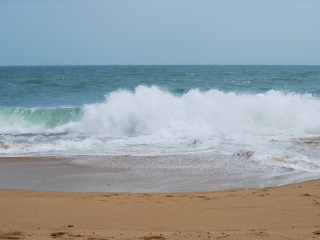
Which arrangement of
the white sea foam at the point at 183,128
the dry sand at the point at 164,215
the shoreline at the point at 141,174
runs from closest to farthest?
the dry sand at the point at 164,215
the shoreline at the point at 141,174
the white sea foam at the point at 183,128

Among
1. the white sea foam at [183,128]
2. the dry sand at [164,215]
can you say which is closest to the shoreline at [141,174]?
the dry sand at [164,215]

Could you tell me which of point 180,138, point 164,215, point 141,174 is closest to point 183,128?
point 180,138

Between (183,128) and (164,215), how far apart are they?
25.4 feet

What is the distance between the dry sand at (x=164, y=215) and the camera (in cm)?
406

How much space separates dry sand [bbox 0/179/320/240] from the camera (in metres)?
4.06

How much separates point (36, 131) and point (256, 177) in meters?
9.15

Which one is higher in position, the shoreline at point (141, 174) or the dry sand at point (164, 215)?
the dry sand at point (164, 215)

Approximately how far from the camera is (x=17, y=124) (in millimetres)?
14562

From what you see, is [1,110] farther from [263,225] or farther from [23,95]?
[263,225]

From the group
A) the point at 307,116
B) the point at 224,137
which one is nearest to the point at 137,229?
the point at 224,137

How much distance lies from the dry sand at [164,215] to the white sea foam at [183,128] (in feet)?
9.11

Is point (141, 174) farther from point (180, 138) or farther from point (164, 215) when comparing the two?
point (180, 138)

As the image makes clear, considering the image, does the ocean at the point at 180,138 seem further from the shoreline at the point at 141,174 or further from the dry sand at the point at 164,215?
the dry sand at the point at 164,215

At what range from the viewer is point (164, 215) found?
4797 millimetres
